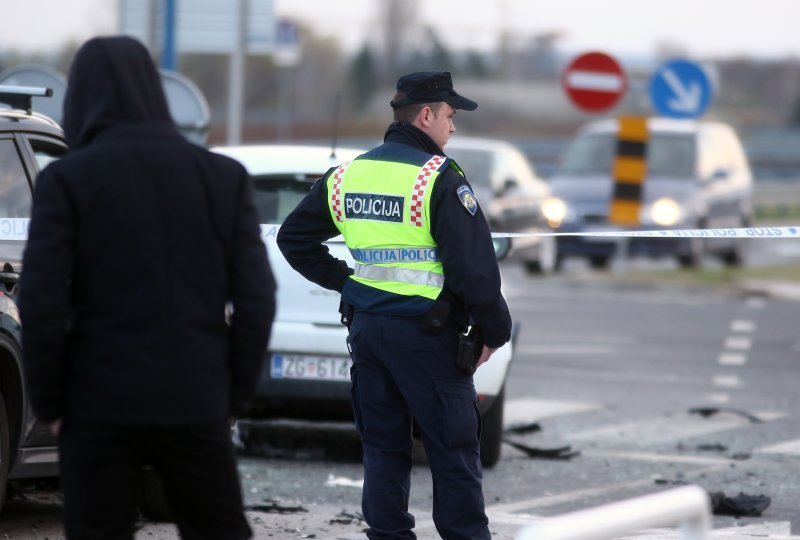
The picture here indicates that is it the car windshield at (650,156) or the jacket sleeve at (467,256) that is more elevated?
the jacket sleeve at (467,256)

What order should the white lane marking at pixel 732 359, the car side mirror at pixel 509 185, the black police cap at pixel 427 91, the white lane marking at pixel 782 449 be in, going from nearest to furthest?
1. the black police cap at pixel 427 91
2. the white lane marking at pixel 782 449
3. the white lane marking at pixel 732 359
4. the car side mirror at pixel 509 185

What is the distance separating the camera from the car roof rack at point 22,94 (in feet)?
22.8

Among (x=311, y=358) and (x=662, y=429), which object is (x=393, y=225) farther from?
(x=662, y=429)

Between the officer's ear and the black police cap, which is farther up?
the black police cap

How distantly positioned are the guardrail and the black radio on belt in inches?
87.4

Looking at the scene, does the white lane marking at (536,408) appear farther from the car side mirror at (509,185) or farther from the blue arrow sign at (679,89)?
the blue arrow sign at (679,89)

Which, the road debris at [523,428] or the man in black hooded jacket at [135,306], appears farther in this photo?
the road debris at [523,428]

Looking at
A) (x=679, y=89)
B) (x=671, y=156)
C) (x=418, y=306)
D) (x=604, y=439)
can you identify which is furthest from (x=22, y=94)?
(x=671, y=156)

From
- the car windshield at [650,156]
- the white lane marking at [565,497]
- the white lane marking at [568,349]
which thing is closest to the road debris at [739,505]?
the white lane marking at [565,497]

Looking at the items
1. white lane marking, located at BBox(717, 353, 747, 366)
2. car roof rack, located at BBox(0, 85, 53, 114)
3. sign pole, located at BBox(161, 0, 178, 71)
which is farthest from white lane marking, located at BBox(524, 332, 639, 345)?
car roof rack, located at BBox(0, 85, 53, 114)

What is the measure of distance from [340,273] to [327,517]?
1591 mm

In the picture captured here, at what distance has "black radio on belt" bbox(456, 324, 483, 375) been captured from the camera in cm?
570

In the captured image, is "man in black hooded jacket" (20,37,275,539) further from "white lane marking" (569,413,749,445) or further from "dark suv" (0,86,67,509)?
"white lane marking" (569,413,749,445)

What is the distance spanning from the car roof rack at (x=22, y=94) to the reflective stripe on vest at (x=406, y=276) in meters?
1.86
